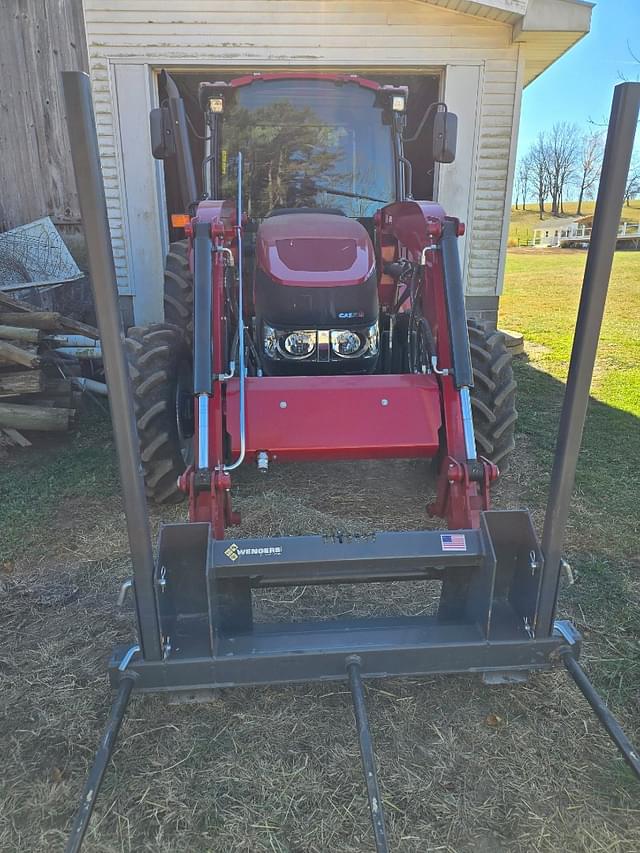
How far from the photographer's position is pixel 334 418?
9.43ft

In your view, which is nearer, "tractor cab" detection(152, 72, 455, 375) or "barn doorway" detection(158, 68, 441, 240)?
"tractor cab" detection(152, 72, 455, 375)

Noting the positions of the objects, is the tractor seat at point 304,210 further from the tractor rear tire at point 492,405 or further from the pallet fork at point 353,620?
the pallet fork at point 353,620

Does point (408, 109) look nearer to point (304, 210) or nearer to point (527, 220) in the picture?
point (304, 210)

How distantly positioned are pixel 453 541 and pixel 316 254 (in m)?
1.68

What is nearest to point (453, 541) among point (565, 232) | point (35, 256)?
point (35, 256)

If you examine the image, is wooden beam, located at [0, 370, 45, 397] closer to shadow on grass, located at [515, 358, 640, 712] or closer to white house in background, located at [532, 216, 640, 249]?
shadow on grass, located at [515, 358, 640, 712]

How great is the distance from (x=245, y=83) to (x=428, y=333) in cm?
214

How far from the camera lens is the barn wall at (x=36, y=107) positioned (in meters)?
6.79

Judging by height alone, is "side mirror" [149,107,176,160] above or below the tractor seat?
above

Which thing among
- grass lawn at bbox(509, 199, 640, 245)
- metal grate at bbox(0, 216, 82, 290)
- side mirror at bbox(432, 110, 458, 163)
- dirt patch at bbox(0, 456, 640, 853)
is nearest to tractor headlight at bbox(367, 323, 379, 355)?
side mirror at bbox(432, 110, 458, 163)

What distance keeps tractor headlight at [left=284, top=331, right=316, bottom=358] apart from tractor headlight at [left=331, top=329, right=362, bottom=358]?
0.34 ft

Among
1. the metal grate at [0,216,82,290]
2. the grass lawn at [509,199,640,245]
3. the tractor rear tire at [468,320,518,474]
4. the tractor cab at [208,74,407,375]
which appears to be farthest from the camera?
the grass lawn at [509,199,640,245]

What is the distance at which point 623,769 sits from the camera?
6.63 feet

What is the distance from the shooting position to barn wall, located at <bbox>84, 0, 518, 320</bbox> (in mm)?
6066
